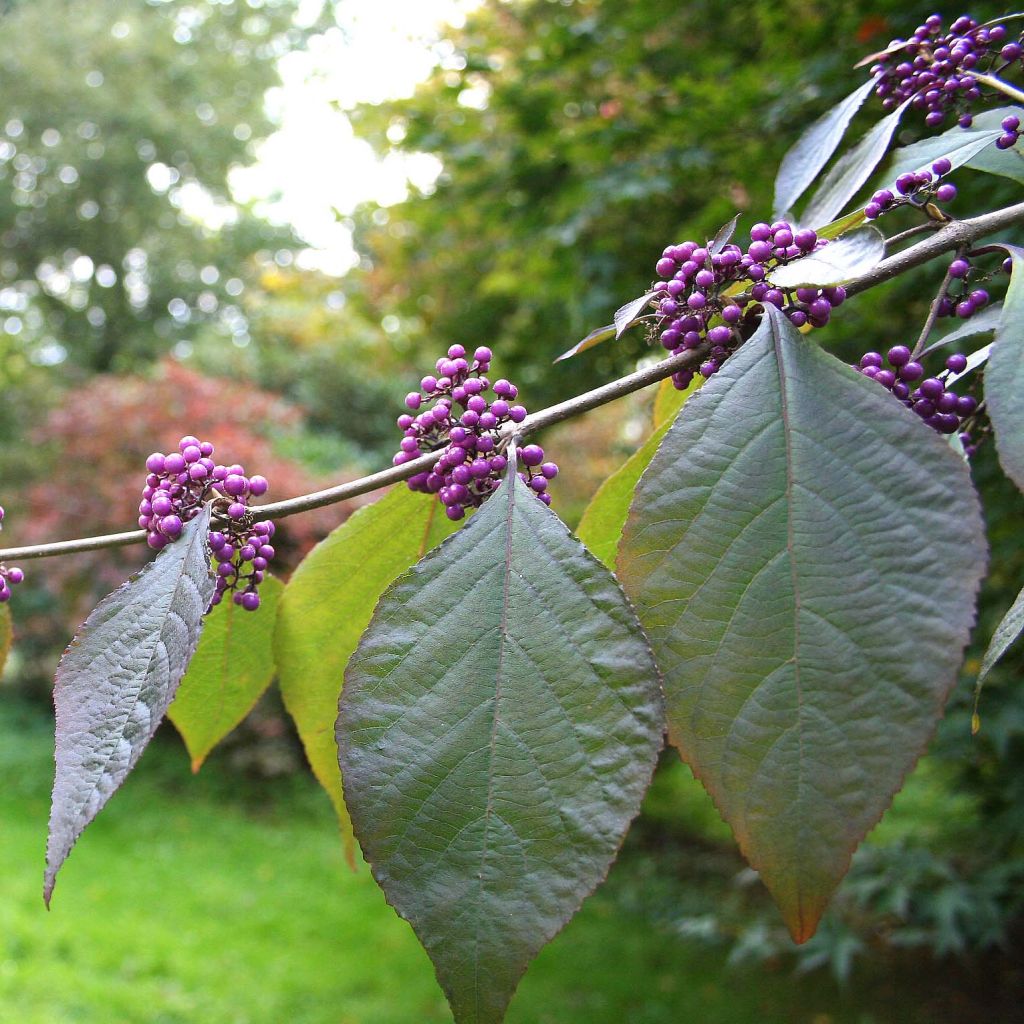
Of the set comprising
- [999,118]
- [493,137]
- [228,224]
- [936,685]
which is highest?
[228,224]

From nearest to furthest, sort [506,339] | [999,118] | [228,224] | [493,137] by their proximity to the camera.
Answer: [999,118], [493,137], [506,339], [228,224]

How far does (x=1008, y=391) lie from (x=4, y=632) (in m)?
0.84

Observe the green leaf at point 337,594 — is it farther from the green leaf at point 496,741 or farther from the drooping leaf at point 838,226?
the drooping leaf at point 838,226

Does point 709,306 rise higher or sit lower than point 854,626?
higher

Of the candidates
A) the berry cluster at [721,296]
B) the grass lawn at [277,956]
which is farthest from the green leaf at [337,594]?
the grass lawn at [277,956]

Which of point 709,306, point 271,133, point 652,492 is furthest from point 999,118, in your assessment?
point 271,133

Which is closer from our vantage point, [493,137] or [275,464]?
[493,137]

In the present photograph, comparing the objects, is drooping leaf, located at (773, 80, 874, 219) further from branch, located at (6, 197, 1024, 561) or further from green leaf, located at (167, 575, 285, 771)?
green leaf, located at (167, 575, 285, 771)

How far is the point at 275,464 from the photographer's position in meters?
8.91

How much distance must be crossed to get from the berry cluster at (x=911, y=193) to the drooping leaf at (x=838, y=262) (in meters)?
0.16

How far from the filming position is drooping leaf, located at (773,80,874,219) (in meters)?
0.99

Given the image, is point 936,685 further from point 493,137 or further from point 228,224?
point 228,224

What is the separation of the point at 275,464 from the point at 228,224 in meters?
12.3

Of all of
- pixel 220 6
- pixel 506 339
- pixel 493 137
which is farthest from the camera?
pixel 220 6
